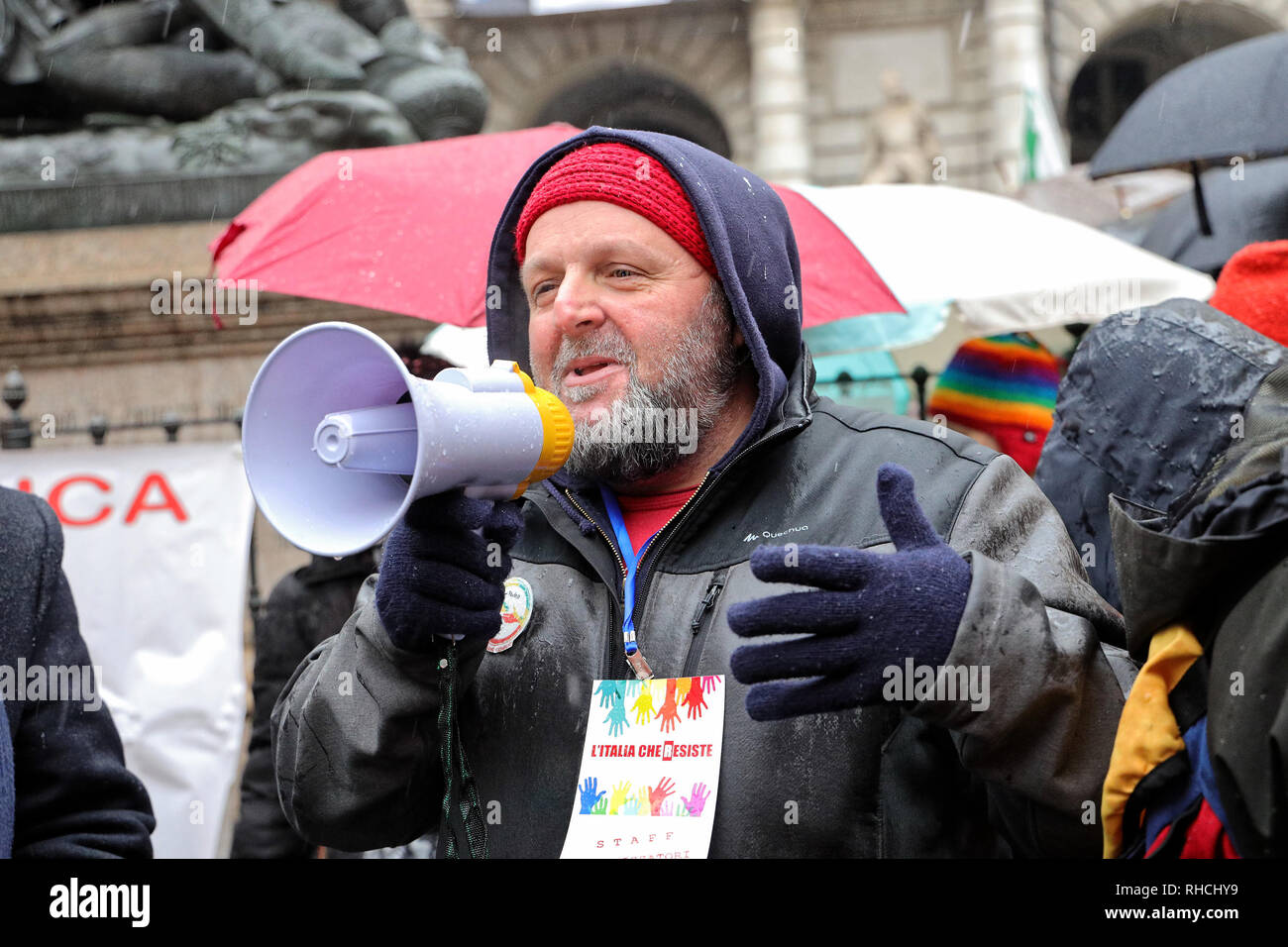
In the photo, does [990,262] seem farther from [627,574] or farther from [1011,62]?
[1011,62]

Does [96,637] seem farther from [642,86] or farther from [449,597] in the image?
[642,86]

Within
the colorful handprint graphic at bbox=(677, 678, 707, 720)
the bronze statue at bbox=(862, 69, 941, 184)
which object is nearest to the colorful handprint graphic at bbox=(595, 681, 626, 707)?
the colorful handprint graphic at bbox=(677, 678, 707, 720)

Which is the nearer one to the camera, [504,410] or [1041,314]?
[504,410]

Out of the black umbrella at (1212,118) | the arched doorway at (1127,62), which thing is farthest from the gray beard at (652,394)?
the arched doorway at (1127,62)

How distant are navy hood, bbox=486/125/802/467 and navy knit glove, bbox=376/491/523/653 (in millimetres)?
509

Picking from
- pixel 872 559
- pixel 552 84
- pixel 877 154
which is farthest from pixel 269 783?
pixel 552 84

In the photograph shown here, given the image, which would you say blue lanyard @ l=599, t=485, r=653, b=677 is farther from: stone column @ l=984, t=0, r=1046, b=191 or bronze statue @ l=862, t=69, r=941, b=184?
stone column @ l=984, t=0, r=1046, b=191

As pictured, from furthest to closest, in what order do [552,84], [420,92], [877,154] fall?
1. [552,84]
2. [877,154]
3. [420,92]

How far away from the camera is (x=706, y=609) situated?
2.35 m

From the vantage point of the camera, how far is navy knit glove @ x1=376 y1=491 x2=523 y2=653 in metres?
2.04

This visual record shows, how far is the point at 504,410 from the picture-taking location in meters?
2.01


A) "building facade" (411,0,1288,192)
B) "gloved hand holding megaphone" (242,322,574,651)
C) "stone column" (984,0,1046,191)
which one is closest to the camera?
"gloved hand holding megaphone" (242,322,574,651)

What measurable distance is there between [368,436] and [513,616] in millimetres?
567

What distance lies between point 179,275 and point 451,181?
1706mm
